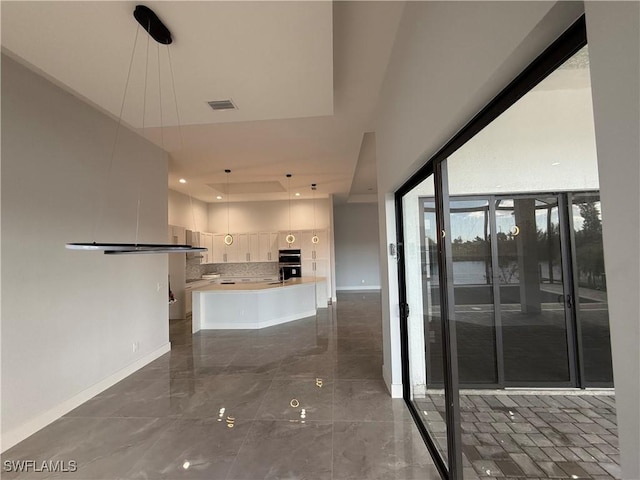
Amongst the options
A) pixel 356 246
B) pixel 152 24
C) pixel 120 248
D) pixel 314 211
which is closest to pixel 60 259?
pixel 120 248

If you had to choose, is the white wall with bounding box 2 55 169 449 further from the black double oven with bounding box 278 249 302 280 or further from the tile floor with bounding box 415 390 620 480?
the black double oven with bounding box 278 249 302 280

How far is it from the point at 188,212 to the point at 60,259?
5688 mm

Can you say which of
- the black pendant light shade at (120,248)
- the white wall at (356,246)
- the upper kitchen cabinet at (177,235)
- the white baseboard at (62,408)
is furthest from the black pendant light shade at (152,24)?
the white wall at (356,246)

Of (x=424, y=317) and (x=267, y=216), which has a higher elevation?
(x=267, y=216)

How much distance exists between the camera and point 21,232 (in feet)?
8.41

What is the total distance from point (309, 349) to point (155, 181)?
384 centimetres

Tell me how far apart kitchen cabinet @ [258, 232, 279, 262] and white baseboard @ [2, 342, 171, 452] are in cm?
530

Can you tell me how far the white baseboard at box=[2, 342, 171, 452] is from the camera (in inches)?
95.7

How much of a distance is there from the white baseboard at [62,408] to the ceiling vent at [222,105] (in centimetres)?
356

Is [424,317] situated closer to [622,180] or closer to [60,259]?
[622,180]

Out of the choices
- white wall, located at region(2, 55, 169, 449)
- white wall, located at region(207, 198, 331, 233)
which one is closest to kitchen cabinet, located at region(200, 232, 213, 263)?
white wall, located at region(207, 198, 331, 233)

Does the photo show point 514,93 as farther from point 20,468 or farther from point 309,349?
point 309,349

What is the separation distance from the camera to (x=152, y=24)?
190cm

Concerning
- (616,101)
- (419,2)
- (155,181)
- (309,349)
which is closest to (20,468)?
(309,349)
